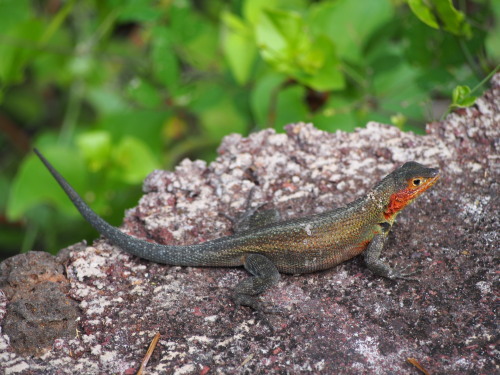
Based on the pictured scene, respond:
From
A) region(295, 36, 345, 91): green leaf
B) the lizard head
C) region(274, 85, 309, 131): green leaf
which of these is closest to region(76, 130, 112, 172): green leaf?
region(274, 85, 309, 131): green leaf

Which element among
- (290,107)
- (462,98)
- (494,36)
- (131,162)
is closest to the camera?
(462,98)

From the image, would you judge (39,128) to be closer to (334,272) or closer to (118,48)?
(118,48)

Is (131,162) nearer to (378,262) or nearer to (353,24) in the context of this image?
(353,24)

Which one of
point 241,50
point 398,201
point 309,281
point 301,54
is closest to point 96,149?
point 241,50

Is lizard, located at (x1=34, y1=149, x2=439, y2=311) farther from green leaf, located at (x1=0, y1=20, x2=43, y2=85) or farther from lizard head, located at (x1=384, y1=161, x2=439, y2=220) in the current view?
green leaf, located at (x1=0, y1=20, x2=43, y2=85)

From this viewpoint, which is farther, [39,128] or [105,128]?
[39,128]

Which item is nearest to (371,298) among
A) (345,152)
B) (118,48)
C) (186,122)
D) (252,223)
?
(252,223)
